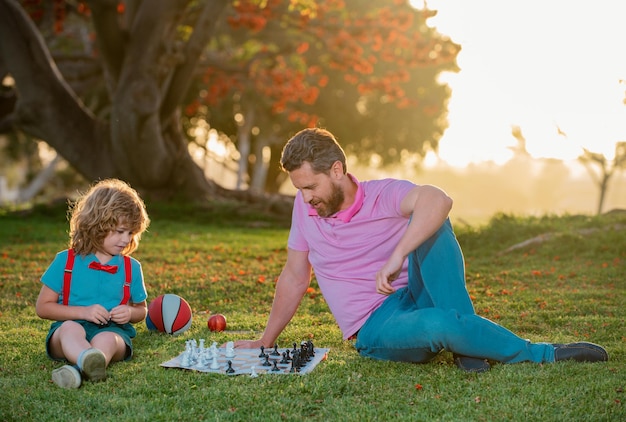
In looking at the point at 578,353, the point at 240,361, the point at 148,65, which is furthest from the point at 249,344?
the point at 148,65

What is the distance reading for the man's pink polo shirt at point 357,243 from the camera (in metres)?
5.34

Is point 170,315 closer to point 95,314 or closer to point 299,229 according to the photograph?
point 95,314

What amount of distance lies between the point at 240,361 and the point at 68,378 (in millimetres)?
1166

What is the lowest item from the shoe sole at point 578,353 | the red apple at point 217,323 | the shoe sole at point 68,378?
the red apple at point 217,323

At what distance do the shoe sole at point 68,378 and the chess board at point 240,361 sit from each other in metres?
0.65

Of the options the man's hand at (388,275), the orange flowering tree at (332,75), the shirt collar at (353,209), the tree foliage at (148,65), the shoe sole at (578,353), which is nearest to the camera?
Result: the man's hand at (388,275)

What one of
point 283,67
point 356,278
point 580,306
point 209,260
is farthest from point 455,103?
point 356,278

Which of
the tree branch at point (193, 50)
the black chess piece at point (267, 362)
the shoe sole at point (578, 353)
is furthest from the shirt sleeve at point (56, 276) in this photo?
the tree branch at point (193, 50)

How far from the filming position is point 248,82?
23891mm

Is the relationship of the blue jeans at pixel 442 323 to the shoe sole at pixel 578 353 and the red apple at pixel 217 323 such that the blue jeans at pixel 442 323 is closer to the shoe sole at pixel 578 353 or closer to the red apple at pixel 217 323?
the shoe sole at pixel 578 353

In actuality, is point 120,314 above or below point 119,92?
below

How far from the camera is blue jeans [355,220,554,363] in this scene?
479cm

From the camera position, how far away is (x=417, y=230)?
4781 millimetres

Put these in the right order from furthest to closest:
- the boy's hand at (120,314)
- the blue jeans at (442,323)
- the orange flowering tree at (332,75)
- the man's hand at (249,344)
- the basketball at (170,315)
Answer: the orange flowering tree at (332,75), the basketball at (170,315), the man's hand at (249,344), the boy's hand at (120,314), the blue jeans at (442,323)
